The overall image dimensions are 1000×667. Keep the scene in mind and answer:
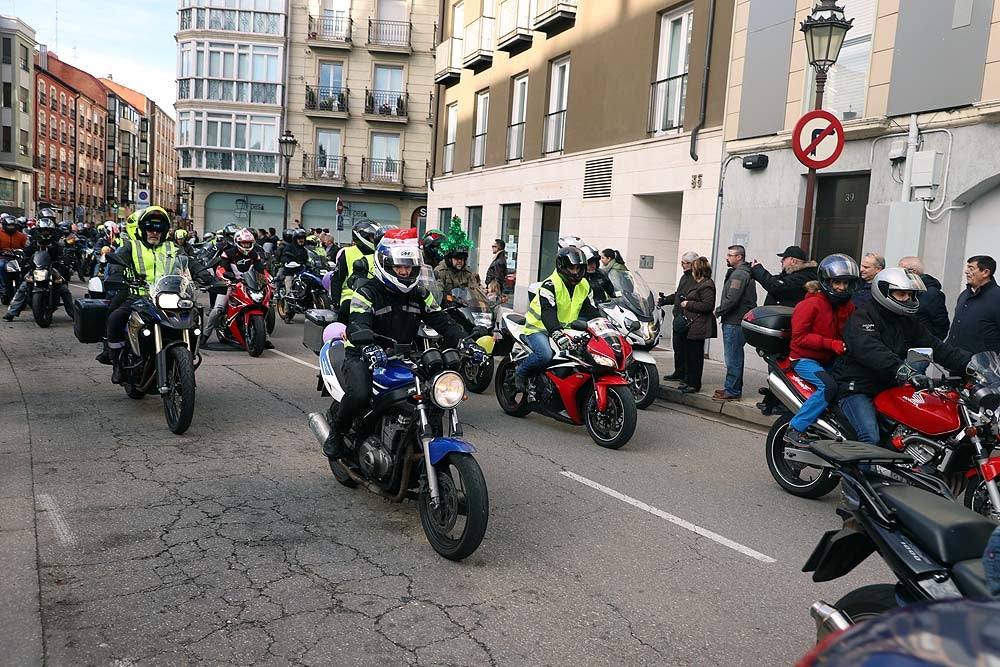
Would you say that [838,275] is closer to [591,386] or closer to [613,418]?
[613,418]

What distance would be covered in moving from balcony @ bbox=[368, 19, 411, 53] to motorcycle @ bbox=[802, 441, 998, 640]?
3944cm

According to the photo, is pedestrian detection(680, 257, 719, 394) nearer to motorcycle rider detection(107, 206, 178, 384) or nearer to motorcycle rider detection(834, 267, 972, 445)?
motorcycle rider detection(834, 267, 972, 445)

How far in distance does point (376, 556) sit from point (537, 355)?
3.74 m

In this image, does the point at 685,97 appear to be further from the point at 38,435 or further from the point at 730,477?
the point at 38,435

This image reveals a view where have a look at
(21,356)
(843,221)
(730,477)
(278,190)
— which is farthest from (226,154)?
(730,477)

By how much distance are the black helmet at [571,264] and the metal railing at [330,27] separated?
3516 cm

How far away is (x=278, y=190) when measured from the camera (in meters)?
41.7

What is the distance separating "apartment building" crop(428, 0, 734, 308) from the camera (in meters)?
14.5

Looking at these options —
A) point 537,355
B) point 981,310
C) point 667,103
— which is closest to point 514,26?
point 667,103

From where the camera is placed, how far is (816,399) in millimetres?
5887

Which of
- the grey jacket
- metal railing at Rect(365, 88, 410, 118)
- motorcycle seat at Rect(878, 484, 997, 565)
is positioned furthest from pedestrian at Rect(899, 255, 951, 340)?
metal railing at Rect(365, 88, 410, 118)

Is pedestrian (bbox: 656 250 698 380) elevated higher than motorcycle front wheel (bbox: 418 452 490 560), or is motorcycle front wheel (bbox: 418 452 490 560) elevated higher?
pedestrian (bbox: 656 250 698 380)

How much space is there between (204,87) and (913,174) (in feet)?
121

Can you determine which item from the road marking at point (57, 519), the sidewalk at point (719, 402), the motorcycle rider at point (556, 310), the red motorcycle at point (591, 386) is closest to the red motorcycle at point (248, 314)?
the red motorcycle at point (591, 386)
